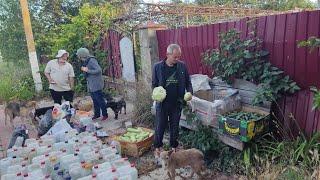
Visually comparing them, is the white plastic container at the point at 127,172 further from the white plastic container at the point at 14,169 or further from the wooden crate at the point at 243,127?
the wooden crate at the point at 243,127

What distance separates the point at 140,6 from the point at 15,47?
231 inches

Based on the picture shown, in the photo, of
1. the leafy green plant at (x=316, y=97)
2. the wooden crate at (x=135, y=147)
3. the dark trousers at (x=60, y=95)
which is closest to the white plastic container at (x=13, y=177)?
the wooden crate at (x=135, y=147)

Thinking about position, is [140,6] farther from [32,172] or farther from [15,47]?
[32,172]

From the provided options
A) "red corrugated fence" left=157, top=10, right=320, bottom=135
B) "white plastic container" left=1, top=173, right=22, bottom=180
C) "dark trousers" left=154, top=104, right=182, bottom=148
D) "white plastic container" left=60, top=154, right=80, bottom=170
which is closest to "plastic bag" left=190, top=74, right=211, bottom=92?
"dark trousers" left=154, top=104, right=182, bottom=148

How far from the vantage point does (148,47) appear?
775 centimetres

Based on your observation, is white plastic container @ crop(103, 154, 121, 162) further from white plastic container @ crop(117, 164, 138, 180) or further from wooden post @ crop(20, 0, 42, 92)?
wooden post @ crop(20, 0, 42, 92)

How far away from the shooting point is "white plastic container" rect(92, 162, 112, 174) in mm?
3497

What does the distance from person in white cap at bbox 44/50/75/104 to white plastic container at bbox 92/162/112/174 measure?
136 inches

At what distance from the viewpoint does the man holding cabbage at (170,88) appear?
15.3 ft

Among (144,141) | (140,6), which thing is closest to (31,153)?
(144,141)

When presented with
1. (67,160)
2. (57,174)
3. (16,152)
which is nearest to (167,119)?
(67,160)

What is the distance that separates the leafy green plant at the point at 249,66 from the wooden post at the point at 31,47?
710 cm

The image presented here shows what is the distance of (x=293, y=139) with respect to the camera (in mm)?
4445

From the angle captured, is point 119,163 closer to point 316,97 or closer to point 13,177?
point 13,177
